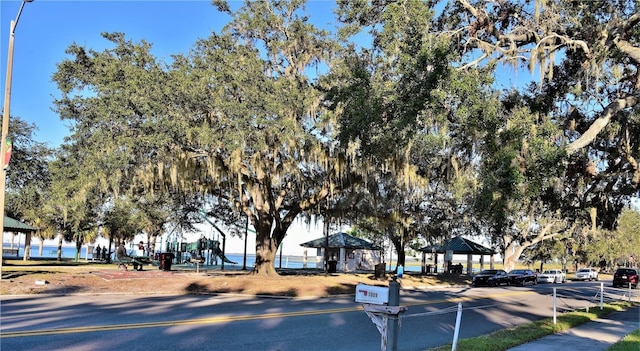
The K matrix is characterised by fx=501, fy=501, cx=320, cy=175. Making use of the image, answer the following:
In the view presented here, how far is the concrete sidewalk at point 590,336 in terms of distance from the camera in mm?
9461

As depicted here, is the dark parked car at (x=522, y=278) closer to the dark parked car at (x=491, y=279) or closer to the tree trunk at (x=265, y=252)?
the dark parked car at (x=491, y=279)

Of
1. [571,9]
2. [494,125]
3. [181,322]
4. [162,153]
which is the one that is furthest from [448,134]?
[162,153]

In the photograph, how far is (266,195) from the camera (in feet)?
75.4

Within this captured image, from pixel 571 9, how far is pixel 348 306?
1062cm

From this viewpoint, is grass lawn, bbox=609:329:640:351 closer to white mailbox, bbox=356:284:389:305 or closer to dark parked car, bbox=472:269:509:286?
white mailbox, bbox=356:284:389:305

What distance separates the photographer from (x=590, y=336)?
11.0 m

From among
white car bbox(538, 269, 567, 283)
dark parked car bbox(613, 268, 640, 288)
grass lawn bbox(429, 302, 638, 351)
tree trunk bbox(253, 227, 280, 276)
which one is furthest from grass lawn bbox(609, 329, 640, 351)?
white car bbox(538, 269, 567, 283)

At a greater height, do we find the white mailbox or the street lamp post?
the street lamp post

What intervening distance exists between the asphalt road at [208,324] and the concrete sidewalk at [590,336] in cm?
160

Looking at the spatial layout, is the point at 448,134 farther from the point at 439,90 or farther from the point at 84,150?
the point at 84,150

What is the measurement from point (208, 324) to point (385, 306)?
6.54m

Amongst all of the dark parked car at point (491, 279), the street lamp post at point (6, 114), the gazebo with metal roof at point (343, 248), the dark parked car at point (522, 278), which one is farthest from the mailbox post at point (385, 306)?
the gazebo with metal roof at point (343, 248)

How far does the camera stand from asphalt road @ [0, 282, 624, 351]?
8.55 m

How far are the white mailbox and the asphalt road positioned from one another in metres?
2.38
